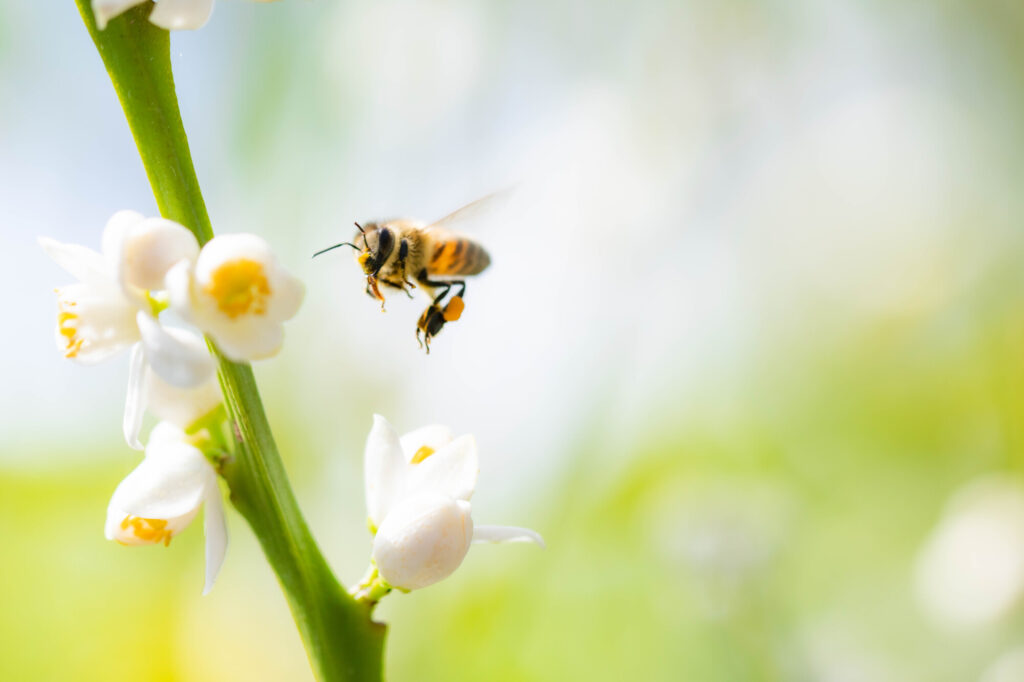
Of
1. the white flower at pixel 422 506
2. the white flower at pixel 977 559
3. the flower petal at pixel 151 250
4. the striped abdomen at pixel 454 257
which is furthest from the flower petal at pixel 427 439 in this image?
the white flower at pixel 977 559

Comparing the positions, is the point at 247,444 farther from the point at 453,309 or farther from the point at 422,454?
the point at 453,309

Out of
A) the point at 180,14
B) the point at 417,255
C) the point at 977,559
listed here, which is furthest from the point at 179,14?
the point at 977,559

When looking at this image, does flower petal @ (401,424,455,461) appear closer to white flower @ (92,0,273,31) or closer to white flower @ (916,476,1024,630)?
white flower @ (92,0,273,31)

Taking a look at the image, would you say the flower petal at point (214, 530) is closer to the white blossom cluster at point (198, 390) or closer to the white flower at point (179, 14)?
the white blossom cluster at point (198, 390)

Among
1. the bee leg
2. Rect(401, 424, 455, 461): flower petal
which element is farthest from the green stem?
the bee leg

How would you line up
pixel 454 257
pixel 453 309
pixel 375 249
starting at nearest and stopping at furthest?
pixel 453 309 → pixel 375 249 → pixel 454 257
